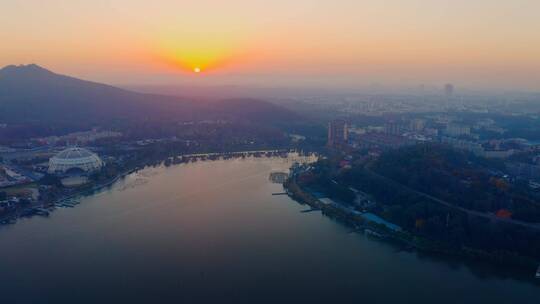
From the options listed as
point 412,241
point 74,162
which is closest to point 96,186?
point 74,162

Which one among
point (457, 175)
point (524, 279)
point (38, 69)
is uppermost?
point (38, 69)

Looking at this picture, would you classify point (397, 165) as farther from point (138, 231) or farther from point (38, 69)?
point (38, 69)

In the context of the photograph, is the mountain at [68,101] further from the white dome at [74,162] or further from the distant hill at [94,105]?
the white dome at [74,162]

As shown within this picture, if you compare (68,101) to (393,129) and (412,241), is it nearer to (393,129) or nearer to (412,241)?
(393,129)

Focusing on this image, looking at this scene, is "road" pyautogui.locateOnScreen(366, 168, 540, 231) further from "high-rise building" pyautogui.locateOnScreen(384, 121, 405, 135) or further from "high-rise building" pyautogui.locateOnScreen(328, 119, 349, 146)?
"high-rise building" pyautogui.locateOnScreen(384, 121, 405, 135)

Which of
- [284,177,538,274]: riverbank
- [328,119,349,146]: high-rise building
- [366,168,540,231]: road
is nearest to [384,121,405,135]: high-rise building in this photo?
[328,119,349,146]: high-rise building

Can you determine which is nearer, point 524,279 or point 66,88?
point 524,279

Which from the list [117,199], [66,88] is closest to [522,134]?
[117,199]
